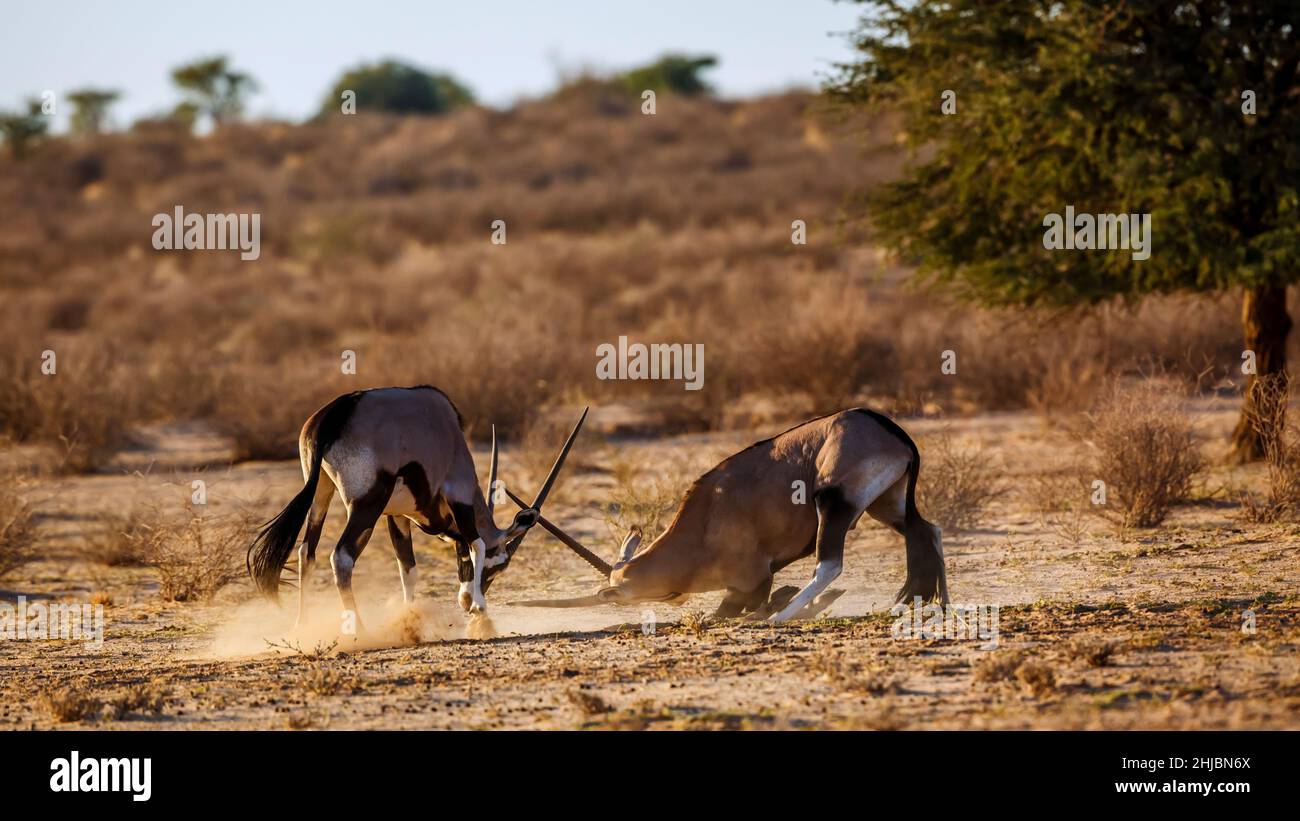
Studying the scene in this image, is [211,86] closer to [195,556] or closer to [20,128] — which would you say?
[20,128]

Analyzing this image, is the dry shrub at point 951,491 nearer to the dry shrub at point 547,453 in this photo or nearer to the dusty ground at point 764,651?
the dusty ground at point 764,651

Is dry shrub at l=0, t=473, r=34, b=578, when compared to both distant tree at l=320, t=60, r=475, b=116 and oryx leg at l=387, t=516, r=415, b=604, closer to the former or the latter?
oryx leg at l=387, t=516, r=415, b=604

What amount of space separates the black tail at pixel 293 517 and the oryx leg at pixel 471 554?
0.90 meters

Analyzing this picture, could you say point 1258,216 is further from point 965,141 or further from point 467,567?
point 467,567

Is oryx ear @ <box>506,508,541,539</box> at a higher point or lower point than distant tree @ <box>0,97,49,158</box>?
lower

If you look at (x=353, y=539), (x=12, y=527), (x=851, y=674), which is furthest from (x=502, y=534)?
(x=12, y=527)

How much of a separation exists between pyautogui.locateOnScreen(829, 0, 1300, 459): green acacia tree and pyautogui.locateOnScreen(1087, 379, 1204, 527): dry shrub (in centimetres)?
76

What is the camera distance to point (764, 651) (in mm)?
7766

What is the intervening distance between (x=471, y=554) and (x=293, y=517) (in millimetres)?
1156

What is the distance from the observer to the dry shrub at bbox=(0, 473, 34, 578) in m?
11.6

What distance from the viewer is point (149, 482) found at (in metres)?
14.9

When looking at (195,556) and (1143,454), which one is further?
(1143,454)

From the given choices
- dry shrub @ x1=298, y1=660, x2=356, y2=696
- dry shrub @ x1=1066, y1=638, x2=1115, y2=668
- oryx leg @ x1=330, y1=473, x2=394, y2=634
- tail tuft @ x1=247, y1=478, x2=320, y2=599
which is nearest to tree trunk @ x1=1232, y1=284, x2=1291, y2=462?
dry shrub @ x1=1066, y1=638, x2=1115, y2=668
